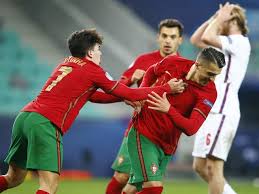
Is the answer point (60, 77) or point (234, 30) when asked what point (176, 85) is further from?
point (234, 30)

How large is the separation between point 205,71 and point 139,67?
177 centimetres

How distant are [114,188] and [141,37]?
448 inches

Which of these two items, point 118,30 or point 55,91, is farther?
point 118,30

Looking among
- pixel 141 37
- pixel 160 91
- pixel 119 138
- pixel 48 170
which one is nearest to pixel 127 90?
pixel 160 91

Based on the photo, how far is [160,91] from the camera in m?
5.75

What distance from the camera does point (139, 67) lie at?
7348 mm

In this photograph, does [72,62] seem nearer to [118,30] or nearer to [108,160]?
[108,160]

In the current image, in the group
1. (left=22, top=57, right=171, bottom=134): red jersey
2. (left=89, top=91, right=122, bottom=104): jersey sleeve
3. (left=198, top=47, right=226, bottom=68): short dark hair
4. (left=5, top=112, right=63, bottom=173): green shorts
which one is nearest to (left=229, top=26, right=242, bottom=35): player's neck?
(left=198, top=47, right=226, bottom=68): short dark hair

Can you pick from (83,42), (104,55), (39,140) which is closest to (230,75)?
(83,42)

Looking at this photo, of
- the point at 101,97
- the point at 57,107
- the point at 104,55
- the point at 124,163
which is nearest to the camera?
the point at 57,107

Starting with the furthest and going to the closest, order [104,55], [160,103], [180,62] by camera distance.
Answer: [104,55], [180,62], [160,103]

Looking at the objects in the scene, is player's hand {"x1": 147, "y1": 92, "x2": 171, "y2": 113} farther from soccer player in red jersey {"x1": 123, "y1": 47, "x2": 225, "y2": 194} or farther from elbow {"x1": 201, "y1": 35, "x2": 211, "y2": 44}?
elbow {"x1": 201, "y1": 35, "x2": 211, "y2": 44}

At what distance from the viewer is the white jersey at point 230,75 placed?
23.6 feet

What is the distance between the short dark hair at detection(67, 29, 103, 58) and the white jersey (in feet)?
5.91
